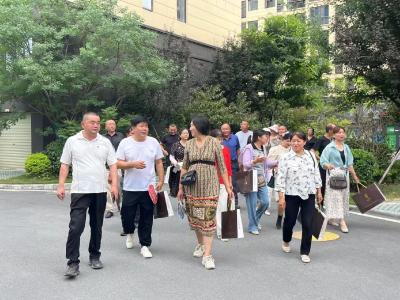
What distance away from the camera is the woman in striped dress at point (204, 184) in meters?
5.66

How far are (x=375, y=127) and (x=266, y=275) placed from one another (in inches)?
422

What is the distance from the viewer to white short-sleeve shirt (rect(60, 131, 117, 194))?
529cm

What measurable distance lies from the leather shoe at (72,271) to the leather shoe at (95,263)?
309mm

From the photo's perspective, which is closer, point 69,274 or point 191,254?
point 69,274

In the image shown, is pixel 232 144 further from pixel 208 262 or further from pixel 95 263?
pixel 95 263

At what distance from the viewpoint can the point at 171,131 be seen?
10.4m

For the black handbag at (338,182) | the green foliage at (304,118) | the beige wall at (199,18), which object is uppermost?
the beige wall at (199,18)

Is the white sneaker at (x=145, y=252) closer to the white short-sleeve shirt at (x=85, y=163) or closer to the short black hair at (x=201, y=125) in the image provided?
the white short-sleeve shirt at (x=85, y=163)

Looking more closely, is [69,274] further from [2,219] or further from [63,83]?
[63,83]

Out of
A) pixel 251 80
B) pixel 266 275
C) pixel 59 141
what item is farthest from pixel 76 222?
pixel 251 80

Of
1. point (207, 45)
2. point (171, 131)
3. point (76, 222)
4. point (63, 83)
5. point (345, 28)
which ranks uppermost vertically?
point (207, 45)


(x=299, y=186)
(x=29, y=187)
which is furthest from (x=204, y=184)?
(x=29, y=187)

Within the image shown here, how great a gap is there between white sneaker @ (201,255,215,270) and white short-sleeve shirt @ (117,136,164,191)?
116 centimetres

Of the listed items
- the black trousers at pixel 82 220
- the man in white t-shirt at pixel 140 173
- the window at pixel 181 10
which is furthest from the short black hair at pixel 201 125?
the window at pixel 181 10
